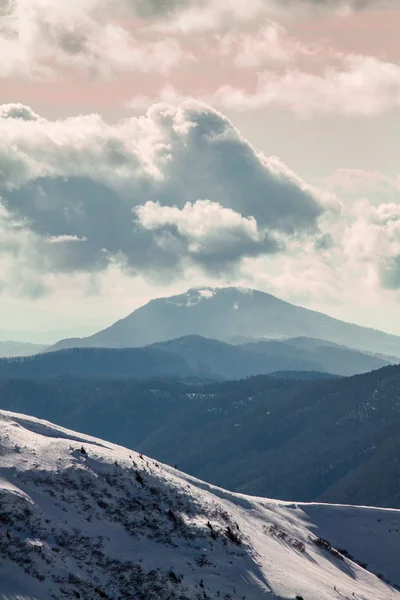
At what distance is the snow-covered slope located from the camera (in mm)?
57562

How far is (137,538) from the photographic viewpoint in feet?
212

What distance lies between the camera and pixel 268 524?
267 ft

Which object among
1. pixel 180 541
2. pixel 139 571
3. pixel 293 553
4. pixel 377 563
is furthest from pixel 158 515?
pixel 377 563

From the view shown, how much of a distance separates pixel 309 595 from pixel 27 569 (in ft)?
74.2

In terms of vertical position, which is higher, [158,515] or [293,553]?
[158,515]

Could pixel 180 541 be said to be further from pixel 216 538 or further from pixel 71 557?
pixel 71 557

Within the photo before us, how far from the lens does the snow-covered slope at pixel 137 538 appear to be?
189 feet

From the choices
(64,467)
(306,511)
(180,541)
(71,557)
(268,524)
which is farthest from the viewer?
(306,511)

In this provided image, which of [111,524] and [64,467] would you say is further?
[64,467]

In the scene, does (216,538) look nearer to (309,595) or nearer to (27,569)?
(309,595)

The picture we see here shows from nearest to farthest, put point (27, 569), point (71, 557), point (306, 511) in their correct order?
1. point (27, 569)
2. point (71, 557)
3. point (306, 511)

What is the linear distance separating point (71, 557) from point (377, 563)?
132ft

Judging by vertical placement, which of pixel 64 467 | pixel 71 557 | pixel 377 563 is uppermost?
pixel 64 467

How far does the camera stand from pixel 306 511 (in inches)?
3821
